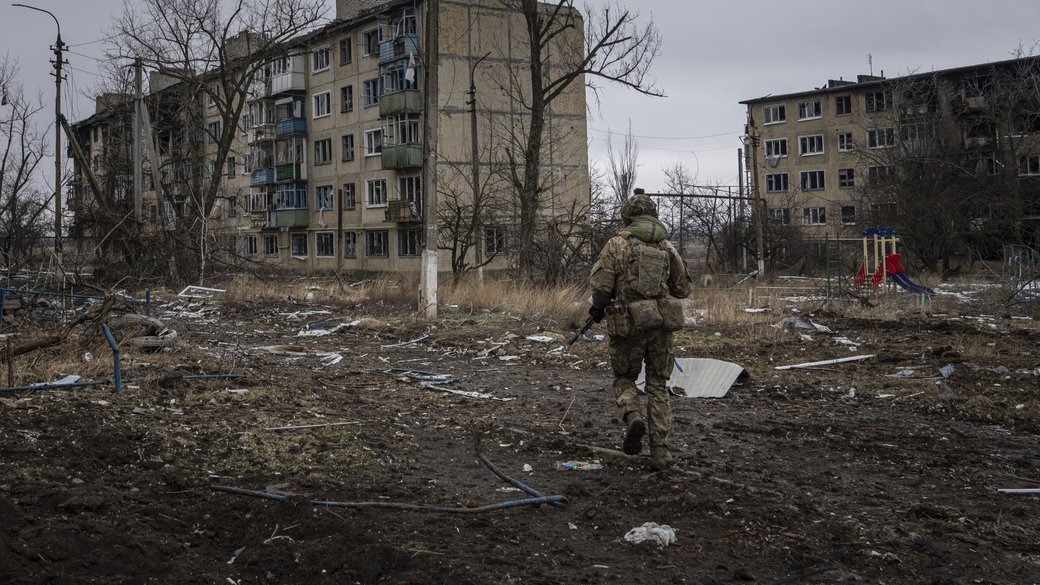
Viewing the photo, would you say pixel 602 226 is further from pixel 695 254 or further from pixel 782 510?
pixel 695 254

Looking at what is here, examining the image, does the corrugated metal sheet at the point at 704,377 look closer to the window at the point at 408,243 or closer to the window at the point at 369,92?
the window at the point at 408,243

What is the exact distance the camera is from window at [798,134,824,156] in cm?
6284

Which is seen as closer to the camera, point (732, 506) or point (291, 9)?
point (732, 506)

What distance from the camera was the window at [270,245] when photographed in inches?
2192

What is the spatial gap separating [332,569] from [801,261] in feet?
116

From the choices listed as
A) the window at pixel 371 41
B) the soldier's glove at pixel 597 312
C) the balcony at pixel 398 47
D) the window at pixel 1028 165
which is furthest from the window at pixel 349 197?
the soldier's glove at pixel 597 312

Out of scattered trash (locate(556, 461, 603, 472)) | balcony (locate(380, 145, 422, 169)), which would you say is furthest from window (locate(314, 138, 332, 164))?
scattered trash (locate(556, 461, 603, 472))

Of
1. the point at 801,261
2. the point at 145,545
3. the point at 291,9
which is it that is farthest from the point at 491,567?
the point at 801,261

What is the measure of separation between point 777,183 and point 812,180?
10.3 ft

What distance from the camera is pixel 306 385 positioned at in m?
9.62

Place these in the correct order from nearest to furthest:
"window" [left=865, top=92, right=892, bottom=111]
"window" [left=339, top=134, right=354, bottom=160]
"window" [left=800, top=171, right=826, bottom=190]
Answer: "window" [left=339, top=134, right=354, bottom=160] → "window" [left=865, top=92, right=892, bottom=111] → "window" [left=800, top=171, right=826, bottom=190]

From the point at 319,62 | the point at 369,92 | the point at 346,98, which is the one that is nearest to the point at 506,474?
the point at 369,92

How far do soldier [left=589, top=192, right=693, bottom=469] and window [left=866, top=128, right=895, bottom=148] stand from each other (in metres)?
44.1

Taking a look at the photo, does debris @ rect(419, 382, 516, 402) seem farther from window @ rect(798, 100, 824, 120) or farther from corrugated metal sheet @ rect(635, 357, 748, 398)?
window @ rect(798, 100, 824, 120)
